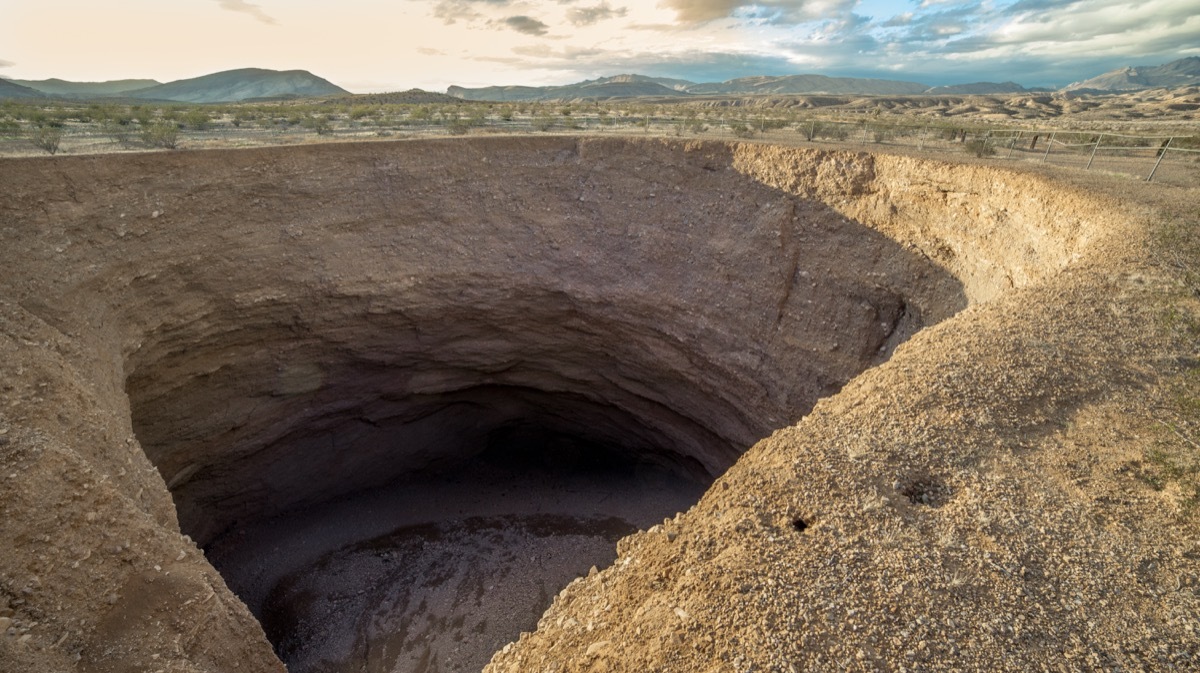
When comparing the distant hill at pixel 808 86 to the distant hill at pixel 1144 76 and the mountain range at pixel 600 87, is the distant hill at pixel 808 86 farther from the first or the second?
the distant hill at pixel 1144 76

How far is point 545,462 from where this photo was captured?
55.4 ft

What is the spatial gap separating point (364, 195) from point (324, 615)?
8968mm

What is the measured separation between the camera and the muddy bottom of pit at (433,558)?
38.1 feet

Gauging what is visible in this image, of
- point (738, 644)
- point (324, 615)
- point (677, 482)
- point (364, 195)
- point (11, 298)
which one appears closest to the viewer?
point (738, 644)

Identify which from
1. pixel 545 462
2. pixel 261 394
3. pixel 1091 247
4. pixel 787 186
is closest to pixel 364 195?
pixel 261 394

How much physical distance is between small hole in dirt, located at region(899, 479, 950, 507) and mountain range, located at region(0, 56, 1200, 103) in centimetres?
11008

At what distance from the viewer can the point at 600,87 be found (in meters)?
134

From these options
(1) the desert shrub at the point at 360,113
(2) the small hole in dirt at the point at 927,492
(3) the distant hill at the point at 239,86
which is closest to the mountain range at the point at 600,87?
(3) the distant hill at the point at 239,86

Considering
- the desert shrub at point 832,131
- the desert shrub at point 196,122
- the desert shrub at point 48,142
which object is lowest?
the desert shrub at point 832,131

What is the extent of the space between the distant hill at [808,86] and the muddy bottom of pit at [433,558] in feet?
442

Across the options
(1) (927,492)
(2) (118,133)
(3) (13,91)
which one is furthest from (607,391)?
(3) (13,91)

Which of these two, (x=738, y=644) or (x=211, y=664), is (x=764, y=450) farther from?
(x=211, y=664)

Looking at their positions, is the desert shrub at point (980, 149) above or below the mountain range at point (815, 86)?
below

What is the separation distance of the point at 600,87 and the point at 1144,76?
546ft
